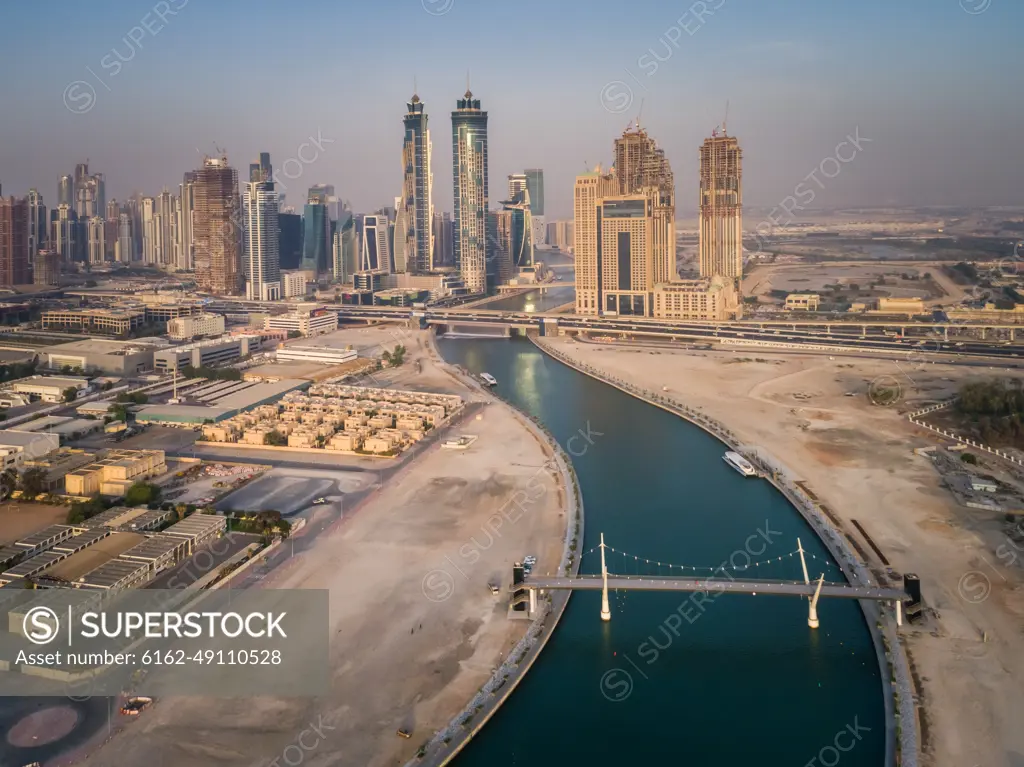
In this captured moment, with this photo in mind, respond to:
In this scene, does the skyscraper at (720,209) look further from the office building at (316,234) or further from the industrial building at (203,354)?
the office building at (316,234)

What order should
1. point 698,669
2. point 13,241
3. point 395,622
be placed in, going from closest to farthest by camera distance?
point 698,669 < point 395,622 < point 13,241

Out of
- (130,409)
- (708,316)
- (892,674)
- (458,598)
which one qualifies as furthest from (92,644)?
(708,316)

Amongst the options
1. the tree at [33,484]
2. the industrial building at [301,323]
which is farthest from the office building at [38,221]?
the tree at [33,484]

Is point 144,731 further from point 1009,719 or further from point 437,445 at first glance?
point 437,445

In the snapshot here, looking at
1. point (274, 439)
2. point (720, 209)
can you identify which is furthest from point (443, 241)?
point (274, 439)

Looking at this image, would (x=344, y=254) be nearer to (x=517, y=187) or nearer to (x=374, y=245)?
(x=374, y=245)
